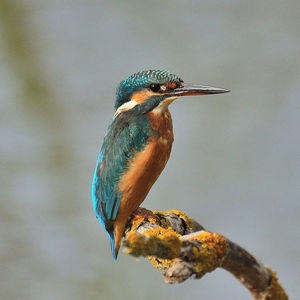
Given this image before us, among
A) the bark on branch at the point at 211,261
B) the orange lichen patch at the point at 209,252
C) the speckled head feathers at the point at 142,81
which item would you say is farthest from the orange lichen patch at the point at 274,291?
the speckled head feathers at the point at 142,81

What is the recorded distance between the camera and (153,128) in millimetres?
3262

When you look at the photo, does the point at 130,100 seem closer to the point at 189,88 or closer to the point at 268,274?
the point at 189,88

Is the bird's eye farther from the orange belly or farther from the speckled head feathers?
the orange belly

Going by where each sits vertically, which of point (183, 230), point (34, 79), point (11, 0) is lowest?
point (183, 230)

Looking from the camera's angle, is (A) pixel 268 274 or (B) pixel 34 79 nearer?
(A) pixel 268 274

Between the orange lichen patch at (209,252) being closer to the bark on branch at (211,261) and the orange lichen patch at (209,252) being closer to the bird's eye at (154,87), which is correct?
the bark on branch at (211,261)

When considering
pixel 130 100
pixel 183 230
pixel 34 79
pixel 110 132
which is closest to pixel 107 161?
pixel 110 132

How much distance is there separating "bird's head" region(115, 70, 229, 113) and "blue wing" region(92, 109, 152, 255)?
0.27 feet

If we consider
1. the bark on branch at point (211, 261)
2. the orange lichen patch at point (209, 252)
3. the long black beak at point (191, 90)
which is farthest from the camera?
the long black beak at point (191, 90)

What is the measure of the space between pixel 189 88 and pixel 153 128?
31 centimetres

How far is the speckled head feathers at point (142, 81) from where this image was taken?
3211mm

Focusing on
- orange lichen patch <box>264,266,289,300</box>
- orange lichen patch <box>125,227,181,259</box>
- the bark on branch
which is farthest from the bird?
orange lichen patch <box>125,227,181,259</box>

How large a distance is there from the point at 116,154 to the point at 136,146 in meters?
0.13

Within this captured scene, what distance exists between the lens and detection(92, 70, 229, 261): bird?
10.6ft
